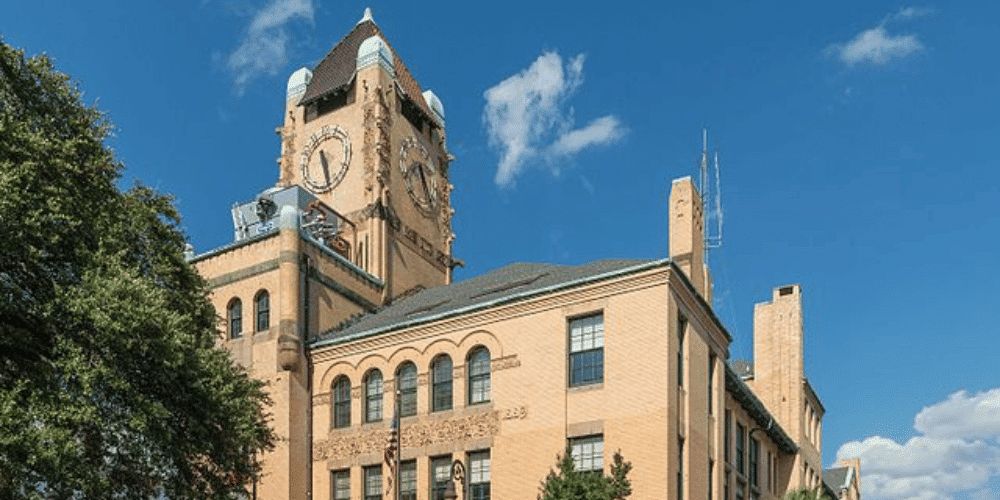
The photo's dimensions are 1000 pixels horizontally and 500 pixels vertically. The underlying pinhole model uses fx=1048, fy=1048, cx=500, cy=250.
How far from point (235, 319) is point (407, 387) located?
25.5ft

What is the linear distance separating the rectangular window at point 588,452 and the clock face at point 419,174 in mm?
20799

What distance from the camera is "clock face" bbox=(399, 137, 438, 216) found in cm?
5000

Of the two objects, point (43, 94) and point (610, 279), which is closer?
point (43, 94)

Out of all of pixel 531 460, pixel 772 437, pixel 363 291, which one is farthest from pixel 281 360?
pixel 772 437

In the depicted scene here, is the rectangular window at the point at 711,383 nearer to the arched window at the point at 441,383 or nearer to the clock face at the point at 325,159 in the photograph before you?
the arched window at the point at 441,383

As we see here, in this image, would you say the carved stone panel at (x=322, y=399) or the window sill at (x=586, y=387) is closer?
the window sill at (x=586, y=387)

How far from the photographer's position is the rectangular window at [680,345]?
32594 millimetres

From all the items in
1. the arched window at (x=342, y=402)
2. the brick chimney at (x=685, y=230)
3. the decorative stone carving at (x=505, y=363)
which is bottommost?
the arched window at (x=342, y=402)

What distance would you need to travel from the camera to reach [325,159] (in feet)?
164

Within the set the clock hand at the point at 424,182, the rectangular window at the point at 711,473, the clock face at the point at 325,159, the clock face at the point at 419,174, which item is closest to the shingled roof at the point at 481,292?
the rectangular window at the point at 711,473

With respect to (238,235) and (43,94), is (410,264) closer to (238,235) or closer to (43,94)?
(238,235)

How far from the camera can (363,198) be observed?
47.2m

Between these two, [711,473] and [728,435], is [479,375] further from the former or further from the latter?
[728,435]

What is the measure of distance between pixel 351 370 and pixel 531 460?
26.8ft
